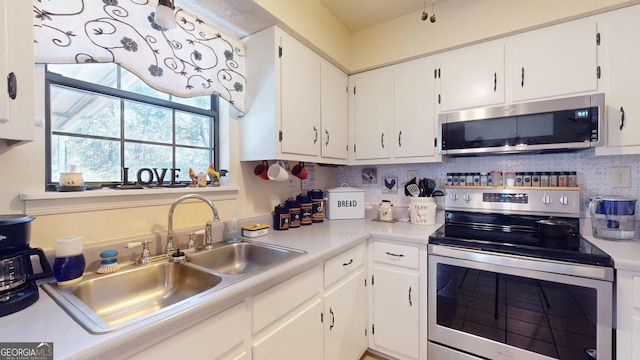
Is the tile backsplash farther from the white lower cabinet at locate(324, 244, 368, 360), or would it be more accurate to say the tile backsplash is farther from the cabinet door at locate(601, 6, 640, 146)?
the white lower cabinet at locate(324, 244, 368, 360)

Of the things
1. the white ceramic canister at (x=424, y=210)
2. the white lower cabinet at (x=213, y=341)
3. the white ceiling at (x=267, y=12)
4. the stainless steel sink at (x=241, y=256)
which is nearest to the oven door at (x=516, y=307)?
the white ceramic canister at (x=424, y=210)

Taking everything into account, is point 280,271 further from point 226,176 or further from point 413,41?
point 413,41

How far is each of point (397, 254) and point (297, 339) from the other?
0.81 m

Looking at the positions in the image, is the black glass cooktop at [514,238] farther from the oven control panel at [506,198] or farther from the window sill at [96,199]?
the window sill at [96,199]

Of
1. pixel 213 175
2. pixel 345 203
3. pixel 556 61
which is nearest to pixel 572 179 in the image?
pixel 556 61

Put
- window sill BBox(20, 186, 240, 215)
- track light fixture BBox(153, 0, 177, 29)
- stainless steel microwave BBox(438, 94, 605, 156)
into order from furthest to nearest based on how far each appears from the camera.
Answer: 1. stainless steel microwave BBox(438, 94, 605, 156)
2. track light fixture BBox(153, 0, 177, 29)
3. window sill BBox(20, 186, 240, 215)

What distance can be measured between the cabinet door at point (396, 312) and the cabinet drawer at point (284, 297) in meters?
0.60

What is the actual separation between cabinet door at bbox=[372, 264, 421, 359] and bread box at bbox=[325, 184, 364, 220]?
585mm

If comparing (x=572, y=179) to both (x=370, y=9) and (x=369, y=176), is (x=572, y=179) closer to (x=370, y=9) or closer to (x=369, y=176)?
(x=369, y=176)

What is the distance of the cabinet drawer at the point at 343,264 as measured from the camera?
1406 millimetres

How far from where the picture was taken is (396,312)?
1703mm

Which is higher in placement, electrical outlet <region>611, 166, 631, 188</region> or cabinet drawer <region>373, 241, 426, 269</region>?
electrical outlet <region>611, 166, 631, 188</region>

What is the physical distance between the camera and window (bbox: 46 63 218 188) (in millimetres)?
1124

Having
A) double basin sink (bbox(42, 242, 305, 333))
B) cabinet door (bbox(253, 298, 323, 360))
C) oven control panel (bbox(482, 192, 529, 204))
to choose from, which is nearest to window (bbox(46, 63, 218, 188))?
double basin sink (bbox(42, 242, 305, 333))
